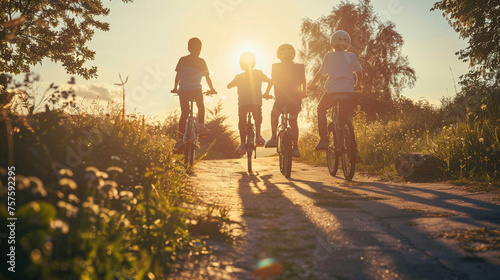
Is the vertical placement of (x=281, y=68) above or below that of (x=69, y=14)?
below

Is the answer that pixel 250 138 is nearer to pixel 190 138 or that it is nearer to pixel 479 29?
pixel 190 138

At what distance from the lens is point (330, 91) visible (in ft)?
21.7

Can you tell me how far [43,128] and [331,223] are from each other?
2.32m

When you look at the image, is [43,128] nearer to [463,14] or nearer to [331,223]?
[331,223]

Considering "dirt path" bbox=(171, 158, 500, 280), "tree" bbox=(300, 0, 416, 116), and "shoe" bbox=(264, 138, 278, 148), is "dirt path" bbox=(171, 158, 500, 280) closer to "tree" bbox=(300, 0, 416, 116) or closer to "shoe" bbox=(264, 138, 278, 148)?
"shoe" bbox=(264, 138, 278, 148)

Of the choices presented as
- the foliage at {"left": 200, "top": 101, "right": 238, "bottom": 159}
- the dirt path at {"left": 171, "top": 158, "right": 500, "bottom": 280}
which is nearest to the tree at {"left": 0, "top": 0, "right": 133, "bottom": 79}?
the foliage at {"left": 200, "top": 101, "right": 238, "bottom": 159}

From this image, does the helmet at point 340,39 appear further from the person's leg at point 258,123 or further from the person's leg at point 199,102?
the person's leg at point 199,102

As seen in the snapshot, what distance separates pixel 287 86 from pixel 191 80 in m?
1.79

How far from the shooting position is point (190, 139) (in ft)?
23.3

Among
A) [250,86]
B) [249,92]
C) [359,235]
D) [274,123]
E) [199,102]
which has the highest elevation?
[250,86]

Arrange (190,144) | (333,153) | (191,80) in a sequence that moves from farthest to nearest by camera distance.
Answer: (191,80), (333,153), (190,144)

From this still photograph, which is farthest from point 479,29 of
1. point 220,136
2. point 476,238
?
point 476,238

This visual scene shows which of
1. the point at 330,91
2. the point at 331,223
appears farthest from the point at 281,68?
the point at 331,223

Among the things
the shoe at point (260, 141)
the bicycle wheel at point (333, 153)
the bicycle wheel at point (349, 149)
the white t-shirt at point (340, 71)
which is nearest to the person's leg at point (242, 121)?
the shoe at point (260, 141)
